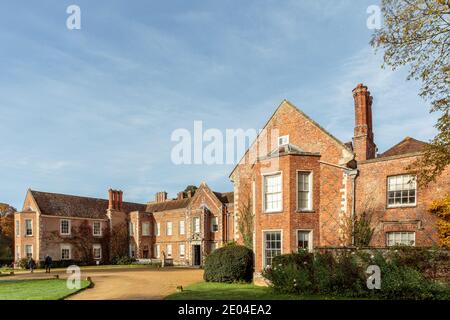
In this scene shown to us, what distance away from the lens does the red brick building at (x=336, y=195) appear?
765 inches

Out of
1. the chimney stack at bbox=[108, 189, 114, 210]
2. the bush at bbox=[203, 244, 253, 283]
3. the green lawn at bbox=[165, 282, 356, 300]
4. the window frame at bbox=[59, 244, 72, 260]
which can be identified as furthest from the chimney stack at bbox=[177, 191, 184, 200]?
the green lawn at bbox=[165, 282, 356, 300]

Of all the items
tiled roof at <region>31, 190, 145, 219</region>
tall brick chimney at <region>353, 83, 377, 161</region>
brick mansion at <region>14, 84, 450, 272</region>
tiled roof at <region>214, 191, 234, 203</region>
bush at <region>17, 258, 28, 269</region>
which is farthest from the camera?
tiled roof at <region>31, 190, 145, 219</region>

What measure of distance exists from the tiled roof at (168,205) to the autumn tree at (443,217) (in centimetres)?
3204

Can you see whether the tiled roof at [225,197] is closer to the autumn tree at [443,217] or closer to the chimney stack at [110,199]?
the chimney stack at [110,199]

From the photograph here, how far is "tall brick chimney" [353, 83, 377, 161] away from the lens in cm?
2165

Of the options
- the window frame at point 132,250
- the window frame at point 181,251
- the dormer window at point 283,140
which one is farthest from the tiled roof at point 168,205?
the dormer window at point 283,140

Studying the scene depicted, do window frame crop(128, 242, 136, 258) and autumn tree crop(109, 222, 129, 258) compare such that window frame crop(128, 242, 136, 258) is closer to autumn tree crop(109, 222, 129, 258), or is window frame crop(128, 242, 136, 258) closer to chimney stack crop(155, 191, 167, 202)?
autumn tree crop(109, 222, 129, 258)

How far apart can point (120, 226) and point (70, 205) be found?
682 cm

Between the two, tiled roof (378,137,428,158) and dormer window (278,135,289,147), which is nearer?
tiled roof (378,137,428,158)

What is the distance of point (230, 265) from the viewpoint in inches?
814

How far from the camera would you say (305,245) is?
20.4 meters

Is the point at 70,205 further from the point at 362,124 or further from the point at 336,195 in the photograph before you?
the point at 362,124

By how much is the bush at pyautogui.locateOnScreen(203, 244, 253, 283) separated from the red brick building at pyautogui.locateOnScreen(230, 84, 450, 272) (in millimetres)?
679
